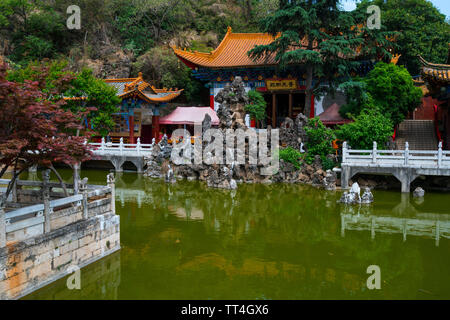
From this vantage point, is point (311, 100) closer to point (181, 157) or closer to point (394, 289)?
point (181, 157)

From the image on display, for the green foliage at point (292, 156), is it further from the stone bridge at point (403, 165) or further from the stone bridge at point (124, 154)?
the stone bridge at point (124, 154)

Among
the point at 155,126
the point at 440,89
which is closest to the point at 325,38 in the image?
the point at 440,89

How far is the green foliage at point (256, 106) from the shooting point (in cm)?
2006

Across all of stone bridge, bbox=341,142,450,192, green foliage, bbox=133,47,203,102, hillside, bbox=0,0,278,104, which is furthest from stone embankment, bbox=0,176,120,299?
hillside, bbox=0,0,278,104

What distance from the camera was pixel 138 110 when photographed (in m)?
22.9

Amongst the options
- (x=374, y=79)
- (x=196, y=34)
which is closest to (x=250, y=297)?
(x=374, y=79)

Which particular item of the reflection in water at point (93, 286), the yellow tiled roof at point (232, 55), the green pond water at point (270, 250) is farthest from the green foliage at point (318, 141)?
the reflection in water at point (93, 286)

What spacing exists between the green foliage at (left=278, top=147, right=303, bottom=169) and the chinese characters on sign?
258 inches

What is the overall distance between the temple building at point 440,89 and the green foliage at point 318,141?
13.7 ft

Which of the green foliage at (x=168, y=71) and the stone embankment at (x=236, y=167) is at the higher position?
the green foliage at (x=168, y=71)

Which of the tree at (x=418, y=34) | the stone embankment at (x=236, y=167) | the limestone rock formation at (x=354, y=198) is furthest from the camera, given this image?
the tree at (x=418, y=34)

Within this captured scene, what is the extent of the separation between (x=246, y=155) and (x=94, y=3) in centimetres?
2208

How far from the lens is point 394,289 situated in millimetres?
6191

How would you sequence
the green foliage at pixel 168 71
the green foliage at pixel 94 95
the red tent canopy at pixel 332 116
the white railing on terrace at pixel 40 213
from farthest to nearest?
the green foliage at pixel 168 71 < the red tent canopy at pixel 332 116 < the green foliage at pixel 94 95 < the white railing on terrace at pixel 40 213
